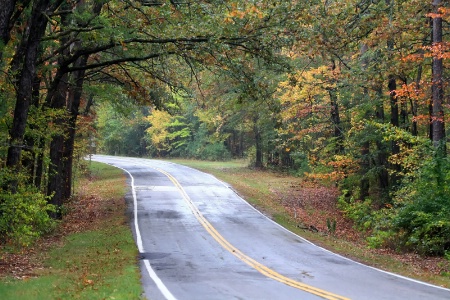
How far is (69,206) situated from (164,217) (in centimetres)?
582

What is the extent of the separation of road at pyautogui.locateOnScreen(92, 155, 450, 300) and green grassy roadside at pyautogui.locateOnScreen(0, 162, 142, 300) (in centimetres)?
49

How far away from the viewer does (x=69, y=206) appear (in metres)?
23.9

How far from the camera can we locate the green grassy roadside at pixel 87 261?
938 cm

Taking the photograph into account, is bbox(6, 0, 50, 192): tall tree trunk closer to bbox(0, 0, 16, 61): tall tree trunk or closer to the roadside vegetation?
the roadside vegetation

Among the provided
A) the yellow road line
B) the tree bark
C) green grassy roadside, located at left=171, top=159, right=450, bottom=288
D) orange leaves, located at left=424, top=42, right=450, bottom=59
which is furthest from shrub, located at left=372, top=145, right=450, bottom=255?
the tree bark

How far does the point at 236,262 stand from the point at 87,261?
398 centimetres

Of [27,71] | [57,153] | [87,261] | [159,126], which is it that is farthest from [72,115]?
[159,126]

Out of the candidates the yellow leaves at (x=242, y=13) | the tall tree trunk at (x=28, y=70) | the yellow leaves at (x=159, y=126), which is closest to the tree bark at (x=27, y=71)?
the tall tree trunk at (x=28, y=70)

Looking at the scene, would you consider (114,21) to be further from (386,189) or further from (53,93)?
(386,189)

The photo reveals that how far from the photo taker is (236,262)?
13.0 meters

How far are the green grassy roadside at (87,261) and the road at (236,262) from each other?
0.49 m

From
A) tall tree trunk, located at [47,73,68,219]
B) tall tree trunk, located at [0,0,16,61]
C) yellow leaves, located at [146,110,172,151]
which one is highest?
yellow leaves, located at [146,110,172,151]

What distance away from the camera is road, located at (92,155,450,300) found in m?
9.77

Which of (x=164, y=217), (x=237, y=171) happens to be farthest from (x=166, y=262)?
(x=237, y=171)
